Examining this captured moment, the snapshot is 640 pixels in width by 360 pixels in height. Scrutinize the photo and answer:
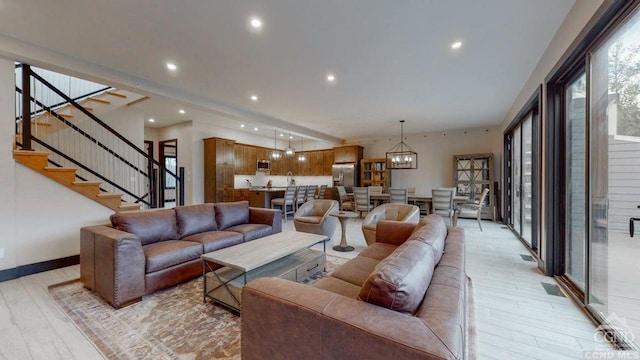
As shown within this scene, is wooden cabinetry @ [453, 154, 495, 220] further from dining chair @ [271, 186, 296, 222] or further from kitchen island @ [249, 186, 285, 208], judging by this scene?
kitchen island @ [249, 186, 285, 208]

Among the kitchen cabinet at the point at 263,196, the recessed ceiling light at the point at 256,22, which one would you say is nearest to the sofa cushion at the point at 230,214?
the recessed ceiling light at the point at 256,22

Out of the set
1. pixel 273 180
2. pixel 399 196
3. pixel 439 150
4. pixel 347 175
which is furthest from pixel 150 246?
pixel 439 150

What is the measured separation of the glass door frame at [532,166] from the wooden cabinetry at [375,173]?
10.6 ft

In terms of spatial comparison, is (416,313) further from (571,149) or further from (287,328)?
(571,149)

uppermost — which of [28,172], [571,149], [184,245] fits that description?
[571,149]

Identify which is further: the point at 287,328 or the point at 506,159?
the point at 506,159

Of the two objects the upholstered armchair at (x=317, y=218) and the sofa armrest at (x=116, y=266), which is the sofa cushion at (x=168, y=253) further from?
the upholstered armchair at (x=317, y=218)

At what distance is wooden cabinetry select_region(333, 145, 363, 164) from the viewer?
29.5ft

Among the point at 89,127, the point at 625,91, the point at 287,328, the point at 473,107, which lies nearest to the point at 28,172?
the point at 89,127

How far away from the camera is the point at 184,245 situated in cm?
287

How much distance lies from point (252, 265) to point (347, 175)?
694 cm

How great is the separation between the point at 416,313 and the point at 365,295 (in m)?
0.24

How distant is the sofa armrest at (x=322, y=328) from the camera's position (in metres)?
0.89

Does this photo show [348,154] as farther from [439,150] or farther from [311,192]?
[439,150]
